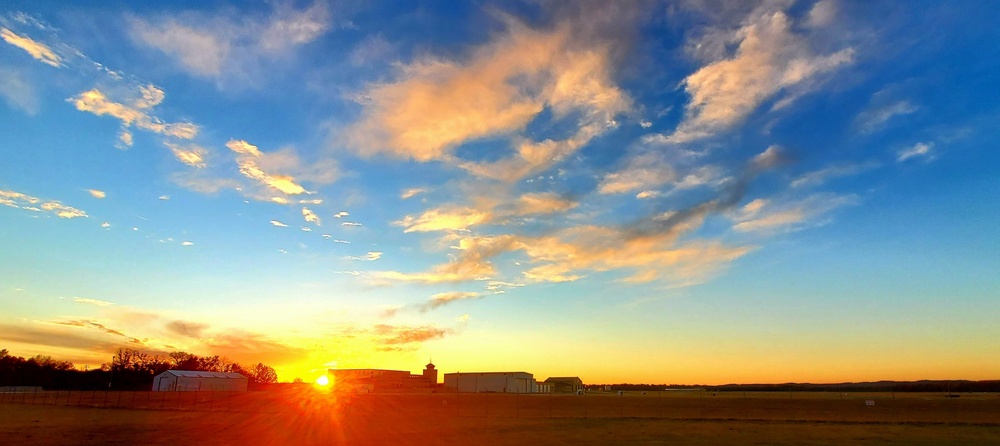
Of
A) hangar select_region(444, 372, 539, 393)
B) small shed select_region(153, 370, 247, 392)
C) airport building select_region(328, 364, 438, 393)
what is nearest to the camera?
small shed select_region(153, 370, 247, 392)

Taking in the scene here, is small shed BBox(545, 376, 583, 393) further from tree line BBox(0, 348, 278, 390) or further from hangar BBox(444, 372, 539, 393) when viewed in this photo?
tree line BBox(0, 348, 278, 390)

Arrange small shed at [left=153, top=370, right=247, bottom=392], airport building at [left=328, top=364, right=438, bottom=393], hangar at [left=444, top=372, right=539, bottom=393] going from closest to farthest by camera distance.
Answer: small shed at [left=153, top=370, right=247, bottom=392], hangar at [left=444, top=372, right=539, bottom=393], airport building at [left=328, top=364, right=438, bottom=393]

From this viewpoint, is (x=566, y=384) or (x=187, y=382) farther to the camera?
(x=566, y=384)

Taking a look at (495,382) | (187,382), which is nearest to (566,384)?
(495,382)

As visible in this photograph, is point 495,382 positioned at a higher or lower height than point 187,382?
lower

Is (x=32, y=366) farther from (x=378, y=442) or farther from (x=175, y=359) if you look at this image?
(x=378, y=442)

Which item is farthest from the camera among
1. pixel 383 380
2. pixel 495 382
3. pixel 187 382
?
pixel 383 380

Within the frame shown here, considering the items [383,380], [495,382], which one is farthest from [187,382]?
[495,382]

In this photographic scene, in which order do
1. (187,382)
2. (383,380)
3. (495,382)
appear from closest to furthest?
1. (187,382)
2. (495,382)
3. (383,380)

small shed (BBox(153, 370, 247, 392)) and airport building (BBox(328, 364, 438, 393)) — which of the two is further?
airport building (BBox(328, 364, 438, 393))

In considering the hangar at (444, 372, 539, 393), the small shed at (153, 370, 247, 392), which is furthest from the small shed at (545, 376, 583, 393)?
the small shed at (153, 370, 247, 392)

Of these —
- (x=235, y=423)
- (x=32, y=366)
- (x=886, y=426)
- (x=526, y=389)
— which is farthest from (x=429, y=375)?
(x=886, y=426)

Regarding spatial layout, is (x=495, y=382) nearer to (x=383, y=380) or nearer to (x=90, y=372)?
(x=383, y=380)

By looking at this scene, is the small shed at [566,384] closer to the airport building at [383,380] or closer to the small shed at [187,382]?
the airport building at [383,380]
